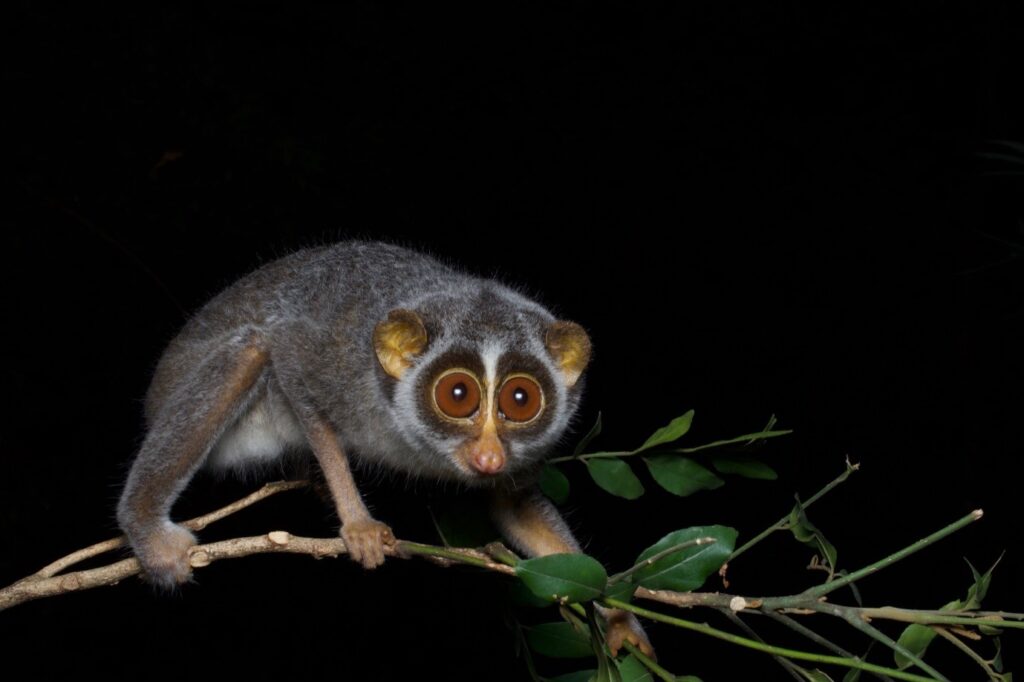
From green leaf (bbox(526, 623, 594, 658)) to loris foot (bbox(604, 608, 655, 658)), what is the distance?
0.40 meters

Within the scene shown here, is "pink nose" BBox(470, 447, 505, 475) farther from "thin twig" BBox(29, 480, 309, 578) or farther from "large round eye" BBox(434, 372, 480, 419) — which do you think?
"thin twig" BBox(29, 480, 309, 578)

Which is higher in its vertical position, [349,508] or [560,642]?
[349,508]

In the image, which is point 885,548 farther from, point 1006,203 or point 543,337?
point 543,337

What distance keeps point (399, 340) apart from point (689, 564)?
103 cm

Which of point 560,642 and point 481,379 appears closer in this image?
point 560,642

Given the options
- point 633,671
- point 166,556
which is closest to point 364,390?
point 166,556

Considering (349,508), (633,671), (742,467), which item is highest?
(349,508)

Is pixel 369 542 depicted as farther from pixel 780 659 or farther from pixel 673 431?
pixel 780 659

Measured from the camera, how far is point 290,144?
4215 millimetres

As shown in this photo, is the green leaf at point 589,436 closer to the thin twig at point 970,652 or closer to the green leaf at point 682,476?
the green leaf at point 682,476

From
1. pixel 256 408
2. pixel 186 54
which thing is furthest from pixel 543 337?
pixel 186 54

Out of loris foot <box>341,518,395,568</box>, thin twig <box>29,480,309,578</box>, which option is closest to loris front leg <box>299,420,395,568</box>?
loris foot <box>341,518,395,568</box>

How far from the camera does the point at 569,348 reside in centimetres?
268

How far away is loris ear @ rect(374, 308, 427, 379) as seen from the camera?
257 centimetres
